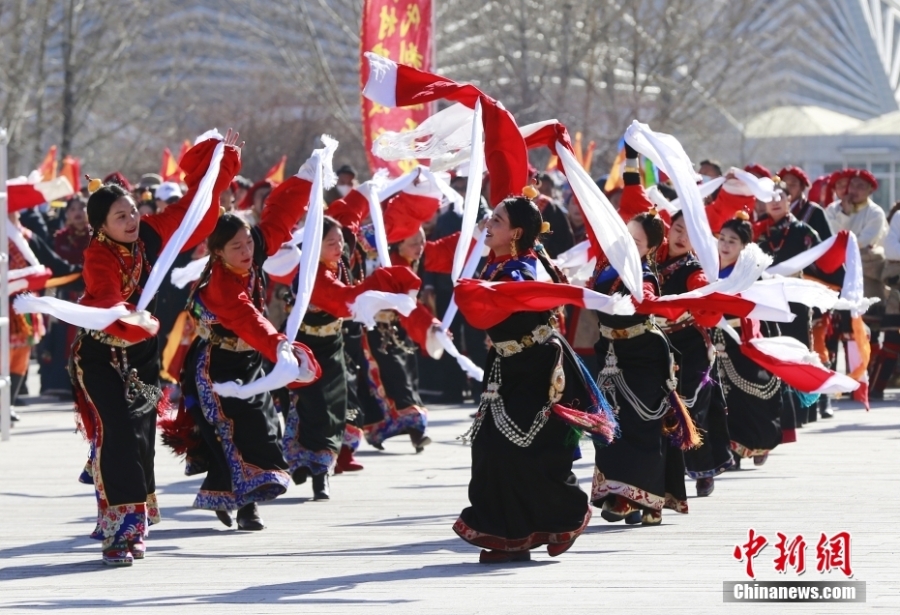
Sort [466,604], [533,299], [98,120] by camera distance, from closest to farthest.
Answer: [466,604] < [533,299] < [98,120]

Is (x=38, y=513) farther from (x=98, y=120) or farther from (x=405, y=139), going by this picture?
(x=98, y=120)

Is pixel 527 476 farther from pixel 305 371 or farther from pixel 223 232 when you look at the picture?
pixel 223 232

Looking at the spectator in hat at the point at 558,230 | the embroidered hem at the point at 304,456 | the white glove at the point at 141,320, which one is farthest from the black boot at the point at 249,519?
the spectator in hat at the point at 558,230

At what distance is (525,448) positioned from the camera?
7.08 m

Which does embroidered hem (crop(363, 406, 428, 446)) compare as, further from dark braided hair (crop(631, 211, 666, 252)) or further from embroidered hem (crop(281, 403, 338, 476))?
dark braided hair (crop(631, 211, 666, 252))

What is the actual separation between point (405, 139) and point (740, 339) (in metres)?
2.03

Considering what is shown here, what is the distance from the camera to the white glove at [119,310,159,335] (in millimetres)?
7086

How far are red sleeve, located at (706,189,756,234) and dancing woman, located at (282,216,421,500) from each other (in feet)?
6.83

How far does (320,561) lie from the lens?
741cm

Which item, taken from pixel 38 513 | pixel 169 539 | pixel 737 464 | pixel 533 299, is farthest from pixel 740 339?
pixel 38 513

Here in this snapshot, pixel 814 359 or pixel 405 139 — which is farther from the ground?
pixel 405 139

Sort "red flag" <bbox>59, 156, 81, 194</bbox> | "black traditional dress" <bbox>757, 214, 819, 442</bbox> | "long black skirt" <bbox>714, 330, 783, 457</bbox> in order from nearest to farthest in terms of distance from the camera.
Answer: "long black skirt" <bbox>714, 330, 783, 457</bbox>
"black traditional dress" <bbox>757, 214, 819, 442</bbox>
"red flag" <bbox>59, 156, 81, 194</bbox>

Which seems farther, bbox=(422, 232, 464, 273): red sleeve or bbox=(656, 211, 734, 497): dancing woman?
bbox=(422, 232, 464, 273): red sleeve

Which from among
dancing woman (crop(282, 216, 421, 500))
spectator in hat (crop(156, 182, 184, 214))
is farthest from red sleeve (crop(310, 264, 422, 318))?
spectator in hat (crop(156, 182, 184, 214))
